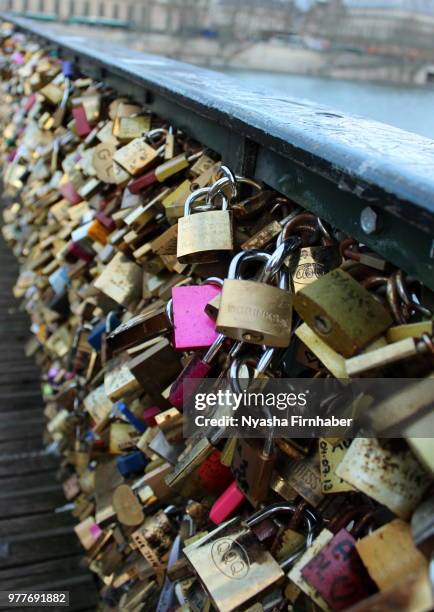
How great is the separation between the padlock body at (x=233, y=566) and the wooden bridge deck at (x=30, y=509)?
37.7 inches

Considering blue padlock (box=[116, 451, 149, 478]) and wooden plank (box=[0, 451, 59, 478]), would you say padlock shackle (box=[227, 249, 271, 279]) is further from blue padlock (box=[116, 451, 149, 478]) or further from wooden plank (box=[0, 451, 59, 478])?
wooden plank (box=[0, 451, 59, 478])

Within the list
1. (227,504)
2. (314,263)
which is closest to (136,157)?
(314,263)

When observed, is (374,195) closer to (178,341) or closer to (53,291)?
(178,341)

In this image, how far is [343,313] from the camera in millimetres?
883

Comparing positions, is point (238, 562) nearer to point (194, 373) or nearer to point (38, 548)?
point (194, 373)

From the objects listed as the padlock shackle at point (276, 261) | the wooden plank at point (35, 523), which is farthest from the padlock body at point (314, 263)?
the wooden plank at point (35, 523)

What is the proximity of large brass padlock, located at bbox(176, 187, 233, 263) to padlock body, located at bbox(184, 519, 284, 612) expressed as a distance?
1.76 ft

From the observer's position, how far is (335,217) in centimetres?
101

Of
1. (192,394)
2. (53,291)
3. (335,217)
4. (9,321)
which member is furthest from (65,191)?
(335,217)

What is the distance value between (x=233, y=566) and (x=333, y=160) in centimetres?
69

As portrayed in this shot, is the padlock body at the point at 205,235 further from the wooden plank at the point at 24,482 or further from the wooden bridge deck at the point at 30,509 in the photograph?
the wooden plank at the point at 24,482

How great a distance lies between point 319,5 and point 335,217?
14.1 meters

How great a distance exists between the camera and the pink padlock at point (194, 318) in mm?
1185

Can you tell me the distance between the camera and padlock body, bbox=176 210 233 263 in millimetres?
1229
